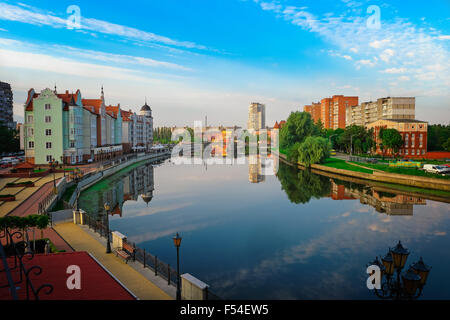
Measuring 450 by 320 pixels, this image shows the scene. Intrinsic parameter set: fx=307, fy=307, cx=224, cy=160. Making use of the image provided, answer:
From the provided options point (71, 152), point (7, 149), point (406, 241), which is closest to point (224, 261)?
point (406, 241)

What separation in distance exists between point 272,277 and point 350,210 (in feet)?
56.9

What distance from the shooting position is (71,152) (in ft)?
174

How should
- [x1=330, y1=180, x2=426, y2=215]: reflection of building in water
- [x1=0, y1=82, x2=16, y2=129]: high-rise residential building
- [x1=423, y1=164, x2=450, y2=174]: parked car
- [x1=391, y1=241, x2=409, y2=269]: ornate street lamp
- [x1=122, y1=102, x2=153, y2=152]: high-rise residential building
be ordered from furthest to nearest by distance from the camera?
[x1=0, y1=82, x2=16, y2=129]: high-rise residential building
[x1=122, y1=102, x2=153, y2=152]: high-rise residential building
[x1=423, y1=164, x2=450, y2=174]: parked car
[x1=330, y1=180, x2=426, y2=215]: reflection of building in water
[x1=391, y1=241, x2=409, y2=269]: ornate street lamp

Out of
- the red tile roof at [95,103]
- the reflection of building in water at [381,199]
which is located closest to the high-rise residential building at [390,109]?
the reflection of building in water at [381,199]

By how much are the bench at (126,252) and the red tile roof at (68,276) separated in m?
1.51


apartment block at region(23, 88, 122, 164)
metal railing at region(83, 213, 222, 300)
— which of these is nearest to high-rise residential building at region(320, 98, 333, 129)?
apartment block at region(23, 88, 122, 164)

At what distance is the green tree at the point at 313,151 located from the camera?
62.5 meters

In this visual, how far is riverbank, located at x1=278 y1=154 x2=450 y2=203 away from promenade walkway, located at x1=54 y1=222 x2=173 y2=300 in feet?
114

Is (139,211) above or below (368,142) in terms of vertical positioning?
below

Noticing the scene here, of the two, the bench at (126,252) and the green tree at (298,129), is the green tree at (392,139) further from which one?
the bench at (126,252)

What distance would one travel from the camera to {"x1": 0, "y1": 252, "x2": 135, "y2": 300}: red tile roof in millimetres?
10297

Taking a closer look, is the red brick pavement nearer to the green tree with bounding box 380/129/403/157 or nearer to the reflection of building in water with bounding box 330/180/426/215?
the reflection of building in water with bounding box 330/180/426/215

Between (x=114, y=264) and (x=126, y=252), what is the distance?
3.32 feet

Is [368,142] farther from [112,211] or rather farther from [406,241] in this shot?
[112,211]
